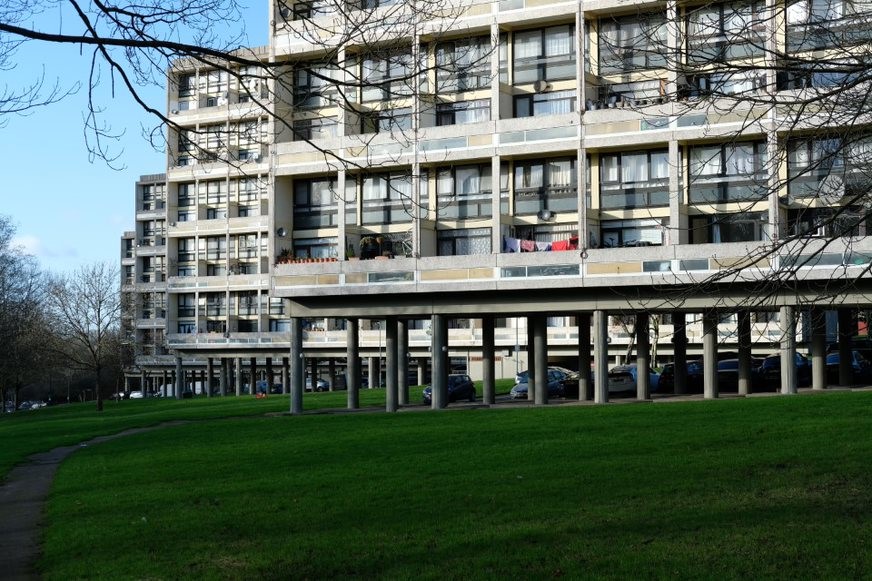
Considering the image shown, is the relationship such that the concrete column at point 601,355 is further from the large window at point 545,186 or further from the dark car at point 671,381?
the dark car at point 671,381

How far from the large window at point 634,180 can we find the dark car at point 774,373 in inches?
354

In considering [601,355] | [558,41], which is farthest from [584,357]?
[558,41]

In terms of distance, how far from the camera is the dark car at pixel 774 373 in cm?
4441

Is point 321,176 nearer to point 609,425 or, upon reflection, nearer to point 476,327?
point 609,425

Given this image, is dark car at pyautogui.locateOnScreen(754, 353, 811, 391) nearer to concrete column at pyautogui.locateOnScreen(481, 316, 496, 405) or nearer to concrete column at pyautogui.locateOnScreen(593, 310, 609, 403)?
concrete column at pyautogui.locateOnScreen(593, 310, 609, 403)

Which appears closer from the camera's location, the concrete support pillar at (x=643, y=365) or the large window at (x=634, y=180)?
the large window at (x=634, y=180)

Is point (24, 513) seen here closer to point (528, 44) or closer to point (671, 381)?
point (528, 44)

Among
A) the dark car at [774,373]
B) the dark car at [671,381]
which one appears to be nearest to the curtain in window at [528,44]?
the dark car at [671,381]

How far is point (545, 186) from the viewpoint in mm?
41594

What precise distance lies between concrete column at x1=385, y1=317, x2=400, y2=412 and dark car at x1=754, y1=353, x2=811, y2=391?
14150mm

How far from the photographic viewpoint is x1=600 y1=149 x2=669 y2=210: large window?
131ft

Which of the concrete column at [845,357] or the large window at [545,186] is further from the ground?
the large window at [545,186]

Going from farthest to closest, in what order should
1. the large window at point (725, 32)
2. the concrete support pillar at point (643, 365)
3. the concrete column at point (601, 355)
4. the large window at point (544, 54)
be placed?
1. the large window at point (544, 54)
2. the concrete support pillar at point (643, 365)
3. the concrete column at point (601, 355)
4. the large window at point (725, 32)

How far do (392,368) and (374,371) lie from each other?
4570 centimetres
